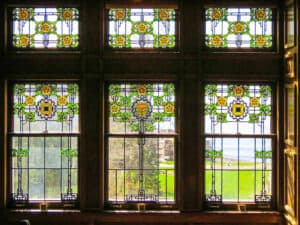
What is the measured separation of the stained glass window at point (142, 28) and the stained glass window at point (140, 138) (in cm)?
48

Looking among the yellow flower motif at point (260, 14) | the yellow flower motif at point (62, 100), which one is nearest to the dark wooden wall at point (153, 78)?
the yellow flower motif at point (260, 14)

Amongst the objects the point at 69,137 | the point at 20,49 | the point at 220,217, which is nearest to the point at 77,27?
the point at 20,49

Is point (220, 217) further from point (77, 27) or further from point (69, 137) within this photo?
point (77, 27)

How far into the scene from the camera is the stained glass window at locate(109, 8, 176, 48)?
5898 mm

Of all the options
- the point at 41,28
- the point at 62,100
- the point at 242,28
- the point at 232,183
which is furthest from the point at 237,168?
the point at 41,28

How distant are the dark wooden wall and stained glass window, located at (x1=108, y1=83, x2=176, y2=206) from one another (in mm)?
139

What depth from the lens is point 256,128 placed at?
589 centimetres

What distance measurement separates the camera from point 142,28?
592 centimetres

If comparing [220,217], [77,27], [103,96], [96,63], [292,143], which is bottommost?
[220,217]

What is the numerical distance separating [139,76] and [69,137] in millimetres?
1062

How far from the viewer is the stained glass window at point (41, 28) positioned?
232 inches

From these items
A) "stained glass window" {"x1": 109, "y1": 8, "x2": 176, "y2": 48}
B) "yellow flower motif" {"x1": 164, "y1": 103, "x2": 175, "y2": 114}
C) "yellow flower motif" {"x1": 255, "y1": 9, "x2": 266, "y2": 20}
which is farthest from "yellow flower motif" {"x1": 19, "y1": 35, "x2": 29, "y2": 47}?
"yellow flower motif" {"x1": 255, "y1": 9, "x2": 266, "y2": 20}

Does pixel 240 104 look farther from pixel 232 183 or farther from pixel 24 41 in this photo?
pixel 24 41

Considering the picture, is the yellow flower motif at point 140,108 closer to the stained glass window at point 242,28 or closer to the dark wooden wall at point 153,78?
the dark wooden wall at point 153,78
